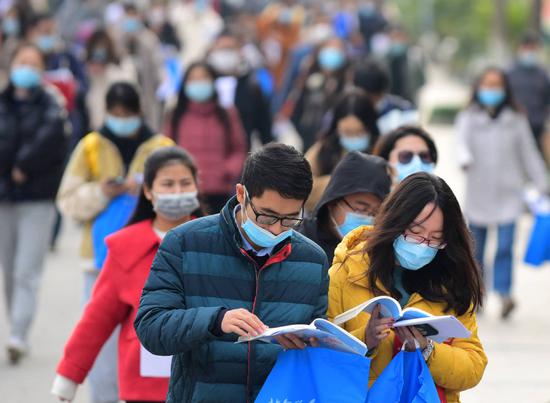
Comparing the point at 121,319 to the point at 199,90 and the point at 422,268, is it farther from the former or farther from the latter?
the point at 199,90

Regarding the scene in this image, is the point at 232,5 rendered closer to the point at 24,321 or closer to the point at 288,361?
the point at 24,321

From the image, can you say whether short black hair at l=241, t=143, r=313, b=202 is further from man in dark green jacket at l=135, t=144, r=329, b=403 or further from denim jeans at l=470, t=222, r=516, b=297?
denim jeans at l=470, t=222, r=516, b=297

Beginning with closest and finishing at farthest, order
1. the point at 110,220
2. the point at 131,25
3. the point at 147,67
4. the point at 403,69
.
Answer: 1. the point at 110,220
2. the point at 147,67
3. the point at 131,25
4. the point at 403,69

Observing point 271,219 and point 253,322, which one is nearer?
point 253,322

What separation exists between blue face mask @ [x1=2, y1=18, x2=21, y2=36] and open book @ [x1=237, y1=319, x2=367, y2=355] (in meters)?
12.6

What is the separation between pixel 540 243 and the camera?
9992 millimetres

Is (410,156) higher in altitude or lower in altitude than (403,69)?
lower

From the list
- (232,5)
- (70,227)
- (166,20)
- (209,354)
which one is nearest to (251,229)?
(209,354)

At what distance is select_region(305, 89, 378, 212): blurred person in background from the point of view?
300 inches

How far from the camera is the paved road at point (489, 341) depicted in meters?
8.42

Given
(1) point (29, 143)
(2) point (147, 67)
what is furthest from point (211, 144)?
(2) point (147, 67)

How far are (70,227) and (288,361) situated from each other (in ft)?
38.3

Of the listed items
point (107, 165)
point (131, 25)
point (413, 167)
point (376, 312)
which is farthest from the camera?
point (131, 25)

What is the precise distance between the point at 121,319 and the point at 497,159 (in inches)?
225
